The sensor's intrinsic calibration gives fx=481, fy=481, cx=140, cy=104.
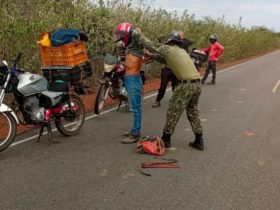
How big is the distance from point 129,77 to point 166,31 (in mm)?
13530

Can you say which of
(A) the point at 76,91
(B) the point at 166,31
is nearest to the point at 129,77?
(A) the point at 76,91

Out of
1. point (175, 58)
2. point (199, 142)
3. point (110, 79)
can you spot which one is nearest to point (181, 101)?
point (175, 58)

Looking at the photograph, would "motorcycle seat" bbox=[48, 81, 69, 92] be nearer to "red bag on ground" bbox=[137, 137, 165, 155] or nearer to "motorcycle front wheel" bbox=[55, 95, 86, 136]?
"motorcycle front wheel" bbox=[55, 95, 86, 136]

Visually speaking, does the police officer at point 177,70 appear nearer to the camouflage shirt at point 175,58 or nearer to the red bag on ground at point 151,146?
the camouflage shirt at point 175,58

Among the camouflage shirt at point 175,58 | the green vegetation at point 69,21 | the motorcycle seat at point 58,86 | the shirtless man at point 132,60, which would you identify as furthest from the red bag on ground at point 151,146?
the green vegetation at point 69,21

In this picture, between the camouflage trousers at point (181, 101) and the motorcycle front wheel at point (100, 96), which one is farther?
the motorcycle front wheel at point (100, 96)

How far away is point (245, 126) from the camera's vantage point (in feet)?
31.6

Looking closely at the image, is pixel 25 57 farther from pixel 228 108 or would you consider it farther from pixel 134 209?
pixel 134 209

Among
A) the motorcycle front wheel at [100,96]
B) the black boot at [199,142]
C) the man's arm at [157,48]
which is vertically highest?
the man's arm at [157,48]

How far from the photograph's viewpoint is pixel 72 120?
8.40 meters

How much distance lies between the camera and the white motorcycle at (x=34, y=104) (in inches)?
274

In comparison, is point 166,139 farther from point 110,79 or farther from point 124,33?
point 110,79

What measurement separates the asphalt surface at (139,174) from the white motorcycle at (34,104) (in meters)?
0.31

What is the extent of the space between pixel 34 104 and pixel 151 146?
6.30 feet
